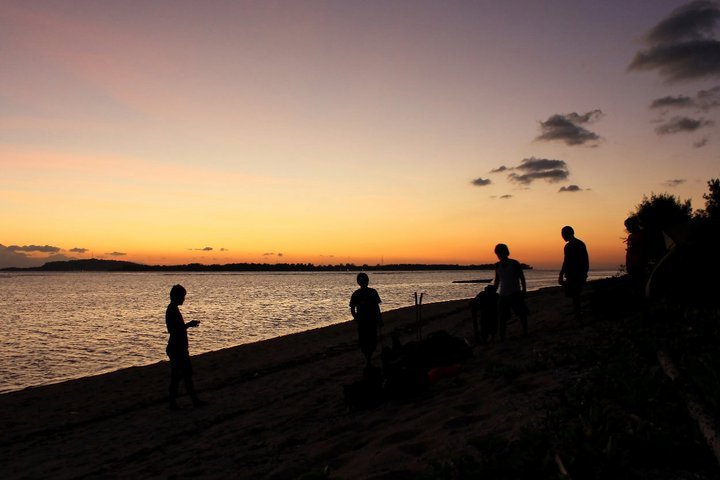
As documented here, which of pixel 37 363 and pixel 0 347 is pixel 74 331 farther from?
pixel 37 363

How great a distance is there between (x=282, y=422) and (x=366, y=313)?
10.9 feet

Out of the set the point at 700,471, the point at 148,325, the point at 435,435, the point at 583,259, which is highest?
the point at 583,259

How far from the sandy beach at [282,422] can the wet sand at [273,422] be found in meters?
0.03

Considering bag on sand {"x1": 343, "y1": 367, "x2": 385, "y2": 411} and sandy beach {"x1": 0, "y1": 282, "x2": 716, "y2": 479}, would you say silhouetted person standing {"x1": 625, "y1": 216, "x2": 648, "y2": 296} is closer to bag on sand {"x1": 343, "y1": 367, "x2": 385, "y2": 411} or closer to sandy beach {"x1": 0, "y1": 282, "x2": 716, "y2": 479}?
sandy beach {"x1": 0, "y1": 282, "x2": 716, "y2": 479}

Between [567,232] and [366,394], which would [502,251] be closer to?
[567,232]

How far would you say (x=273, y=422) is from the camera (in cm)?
858

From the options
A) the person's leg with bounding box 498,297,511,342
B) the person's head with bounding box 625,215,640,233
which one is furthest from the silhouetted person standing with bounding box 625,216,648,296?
the person's leg with bounding box 498,297,511,342

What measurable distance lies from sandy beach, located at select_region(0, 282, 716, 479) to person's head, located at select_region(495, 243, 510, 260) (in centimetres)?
199

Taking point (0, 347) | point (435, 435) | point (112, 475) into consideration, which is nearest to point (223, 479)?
point (112, 475)

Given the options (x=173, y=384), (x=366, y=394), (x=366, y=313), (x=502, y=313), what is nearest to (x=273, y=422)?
(x=366, y=394)

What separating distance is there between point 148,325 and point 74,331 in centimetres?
490

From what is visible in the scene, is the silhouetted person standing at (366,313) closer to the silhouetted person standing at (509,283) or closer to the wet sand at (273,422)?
the wet sand at (273,422)

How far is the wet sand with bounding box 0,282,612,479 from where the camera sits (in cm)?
569

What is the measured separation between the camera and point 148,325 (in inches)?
1396
